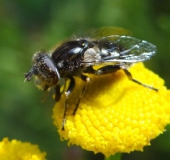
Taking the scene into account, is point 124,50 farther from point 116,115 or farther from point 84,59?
point 116,115

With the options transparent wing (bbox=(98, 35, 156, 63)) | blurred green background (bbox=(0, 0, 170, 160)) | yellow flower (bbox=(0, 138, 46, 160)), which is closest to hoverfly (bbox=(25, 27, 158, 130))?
transparent wing (bbox=(98, 35, 156, 63))

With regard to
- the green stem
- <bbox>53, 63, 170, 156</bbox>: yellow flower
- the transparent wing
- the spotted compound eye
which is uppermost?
the transparent wing

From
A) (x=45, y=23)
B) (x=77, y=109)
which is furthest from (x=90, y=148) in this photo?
(x=45, y=23)

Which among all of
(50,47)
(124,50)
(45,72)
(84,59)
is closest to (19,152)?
(45,72)

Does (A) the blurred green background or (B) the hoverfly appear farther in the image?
(A) the blurred green background

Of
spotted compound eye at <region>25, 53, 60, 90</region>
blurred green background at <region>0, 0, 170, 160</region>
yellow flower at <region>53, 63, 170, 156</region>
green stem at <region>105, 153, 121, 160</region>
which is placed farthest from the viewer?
blurred green background at <region>0, 0, 170, 160</region>

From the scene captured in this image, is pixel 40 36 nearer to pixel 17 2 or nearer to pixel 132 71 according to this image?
pixel 17 2

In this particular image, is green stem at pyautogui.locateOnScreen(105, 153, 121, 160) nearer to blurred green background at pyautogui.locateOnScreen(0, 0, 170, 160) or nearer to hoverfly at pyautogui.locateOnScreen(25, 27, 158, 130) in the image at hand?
hoverfly at pyautogui.locateOnScreen(25, 27, 158, 130)

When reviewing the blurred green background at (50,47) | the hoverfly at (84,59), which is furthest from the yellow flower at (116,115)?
the blurred green background at (50,47)
